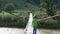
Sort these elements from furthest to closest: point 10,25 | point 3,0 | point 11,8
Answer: point 3,0 → point 11,8 → point 10,25

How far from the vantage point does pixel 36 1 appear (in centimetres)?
1510

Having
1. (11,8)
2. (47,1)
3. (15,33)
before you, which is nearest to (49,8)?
(47,1)

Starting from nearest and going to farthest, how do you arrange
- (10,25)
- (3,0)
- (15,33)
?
(15,33)
(10,25)
(3,0)

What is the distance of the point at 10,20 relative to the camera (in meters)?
10.4

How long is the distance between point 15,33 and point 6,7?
6.37 m

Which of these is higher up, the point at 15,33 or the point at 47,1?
the point at 47,1

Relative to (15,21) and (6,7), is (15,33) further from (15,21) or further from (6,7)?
(6,7)

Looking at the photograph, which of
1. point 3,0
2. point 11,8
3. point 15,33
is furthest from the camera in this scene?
point 3,0

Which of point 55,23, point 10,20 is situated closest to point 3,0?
point 10,20

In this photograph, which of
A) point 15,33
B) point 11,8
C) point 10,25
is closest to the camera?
point 15,33

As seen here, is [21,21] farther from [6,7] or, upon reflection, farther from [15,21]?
[6,7]

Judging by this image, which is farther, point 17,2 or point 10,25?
point 17,2

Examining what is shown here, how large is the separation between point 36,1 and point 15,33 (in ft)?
28.1

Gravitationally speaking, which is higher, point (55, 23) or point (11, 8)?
point (11, 8)
